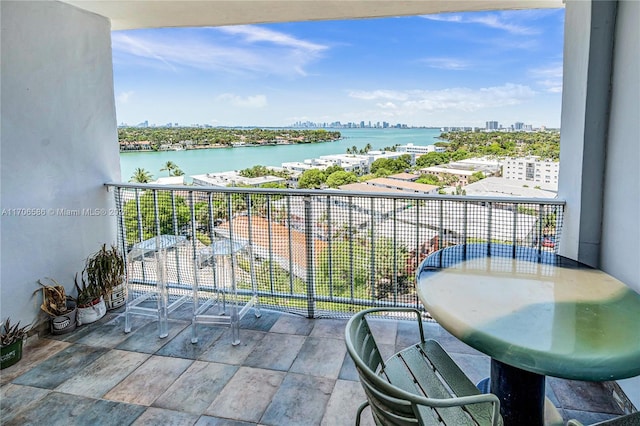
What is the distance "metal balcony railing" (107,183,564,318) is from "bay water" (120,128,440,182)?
1.51ft

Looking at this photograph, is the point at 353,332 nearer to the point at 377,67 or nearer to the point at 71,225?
the point at 71,225

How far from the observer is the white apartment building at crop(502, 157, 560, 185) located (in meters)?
2.87

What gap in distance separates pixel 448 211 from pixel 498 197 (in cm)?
36

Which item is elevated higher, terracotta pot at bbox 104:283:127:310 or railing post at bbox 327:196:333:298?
railing post at bbox 327:196:333:298

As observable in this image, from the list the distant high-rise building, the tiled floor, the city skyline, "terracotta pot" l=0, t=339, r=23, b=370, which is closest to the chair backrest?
the tiled floor

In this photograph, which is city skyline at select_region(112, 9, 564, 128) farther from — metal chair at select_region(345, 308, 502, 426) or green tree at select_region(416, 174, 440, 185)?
metal chair at select_region(345, 308, 502, 426)

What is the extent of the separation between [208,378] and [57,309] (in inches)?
60.2

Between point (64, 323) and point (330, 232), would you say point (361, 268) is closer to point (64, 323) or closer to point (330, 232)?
point (330, 232)

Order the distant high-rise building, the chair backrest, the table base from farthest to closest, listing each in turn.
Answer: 1. the distant high-rise building
2. the table base
3. the chair backrest

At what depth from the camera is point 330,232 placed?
3158 millimetres

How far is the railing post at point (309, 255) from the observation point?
307cm

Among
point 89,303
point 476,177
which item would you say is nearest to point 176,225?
point 89,303

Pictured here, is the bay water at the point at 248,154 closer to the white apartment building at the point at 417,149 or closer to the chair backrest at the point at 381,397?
the white apartment building at the point at 417,149

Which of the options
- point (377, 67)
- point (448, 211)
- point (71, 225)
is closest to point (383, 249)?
point (448, 211)
